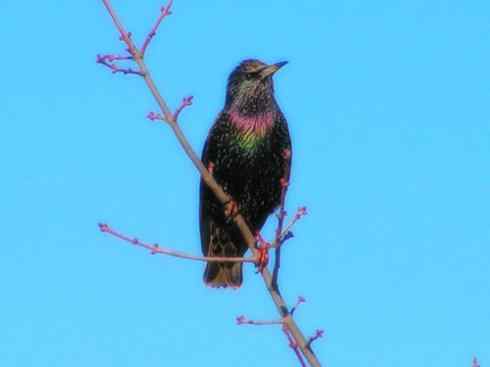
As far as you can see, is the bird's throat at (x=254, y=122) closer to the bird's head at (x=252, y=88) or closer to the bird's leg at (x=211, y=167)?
the bird's head at (x=252, y=88)

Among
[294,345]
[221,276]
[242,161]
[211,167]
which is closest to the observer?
[294,345]

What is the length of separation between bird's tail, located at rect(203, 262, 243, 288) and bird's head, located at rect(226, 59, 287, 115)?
51.1 inches

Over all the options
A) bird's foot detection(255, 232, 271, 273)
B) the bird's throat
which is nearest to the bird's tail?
the bird's throat

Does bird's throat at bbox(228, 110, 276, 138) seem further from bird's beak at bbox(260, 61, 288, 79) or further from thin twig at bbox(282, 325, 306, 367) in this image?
thin twig at bbox(282, 325, 306, 367)

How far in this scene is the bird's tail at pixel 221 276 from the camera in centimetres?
820

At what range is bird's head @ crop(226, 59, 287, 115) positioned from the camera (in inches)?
310

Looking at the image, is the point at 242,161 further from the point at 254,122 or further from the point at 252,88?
the point at 252,88

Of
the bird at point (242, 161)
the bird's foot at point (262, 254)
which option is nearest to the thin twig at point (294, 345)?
the bird's foot at point (262, 254)

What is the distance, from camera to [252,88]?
26.3ft

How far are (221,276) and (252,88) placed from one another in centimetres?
154

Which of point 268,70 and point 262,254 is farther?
point 268,70

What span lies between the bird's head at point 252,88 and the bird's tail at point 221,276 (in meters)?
1.30

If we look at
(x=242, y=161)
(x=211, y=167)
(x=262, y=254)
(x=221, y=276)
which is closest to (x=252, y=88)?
(x=242, y=161)

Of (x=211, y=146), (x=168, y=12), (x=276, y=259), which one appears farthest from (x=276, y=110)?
(x=276, y=259)
